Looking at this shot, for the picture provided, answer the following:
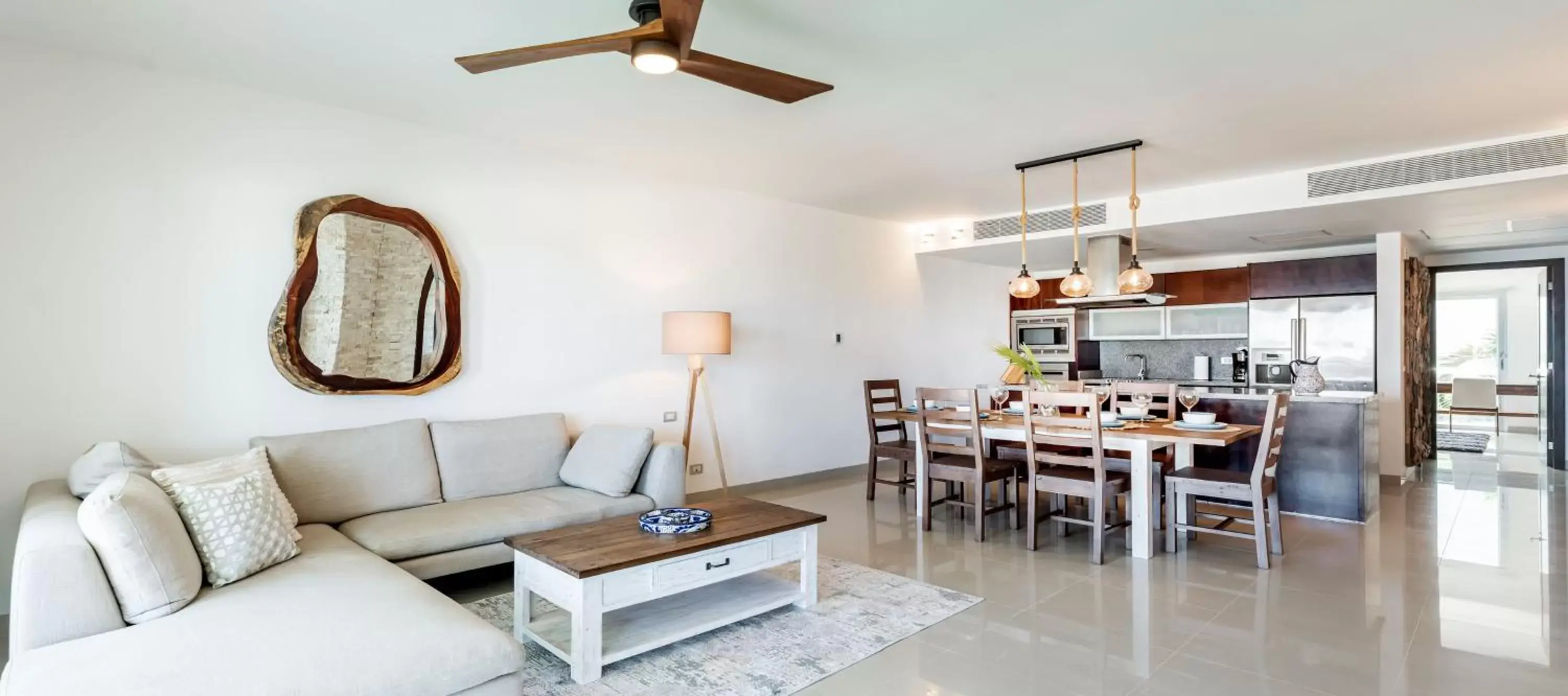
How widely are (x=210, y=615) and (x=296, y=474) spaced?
1435 millimetres

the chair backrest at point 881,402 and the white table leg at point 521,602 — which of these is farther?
the chair backrest at point 881,402

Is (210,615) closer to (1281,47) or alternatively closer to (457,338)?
(457,338)

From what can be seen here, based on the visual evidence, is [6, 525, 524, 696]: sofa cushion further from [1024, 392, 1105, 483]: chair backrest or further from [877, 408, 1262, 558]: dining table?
[877, 408, 1262, 558]: dining table

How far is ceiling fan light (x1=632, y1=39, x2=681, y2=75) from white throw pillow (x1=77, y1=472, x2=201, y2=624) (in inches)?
77.3

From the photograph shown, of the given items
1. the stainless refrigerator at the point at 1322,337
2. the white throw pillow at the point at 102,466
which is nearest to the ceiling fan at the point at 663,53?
the white throw pillow at the point at 102,466

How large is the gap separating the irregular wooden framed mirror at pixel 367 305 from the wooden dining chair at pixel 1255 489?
4.06 meters

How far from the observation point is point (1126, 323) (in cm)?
814

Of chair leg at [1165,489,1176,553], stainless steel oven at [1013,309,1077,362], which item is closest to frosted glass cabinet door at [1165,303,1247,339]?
stainless steel oven at [1013,309,1077,362]

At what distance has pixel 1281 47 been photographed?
2.97 metres

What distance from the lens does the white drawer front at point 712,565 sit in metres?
2.70

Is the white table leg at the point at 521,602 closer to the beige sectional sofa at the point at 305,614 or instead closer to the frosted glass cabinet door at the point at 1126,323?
the beige sectional sofa at the point at 305,614

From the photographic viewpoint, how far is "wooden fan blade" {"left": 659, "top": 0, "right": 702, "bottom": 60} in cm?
211

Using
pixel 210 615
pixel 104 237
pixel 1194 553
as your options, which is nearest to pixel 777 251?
pixel 1194 553

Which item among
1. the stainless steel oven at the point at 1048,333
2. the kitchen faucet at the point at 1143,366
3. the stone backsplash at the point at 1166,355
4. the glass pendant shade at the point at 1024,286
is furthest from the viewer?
the stainless steel oven at the point at 1048,333
